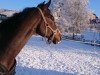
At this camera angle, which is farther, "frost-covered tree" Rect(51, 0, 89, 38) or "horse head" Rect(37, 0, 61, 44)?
"frost-covered tree" Rect(51, 0, 89, 38)

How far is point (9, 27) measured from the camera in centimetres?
627

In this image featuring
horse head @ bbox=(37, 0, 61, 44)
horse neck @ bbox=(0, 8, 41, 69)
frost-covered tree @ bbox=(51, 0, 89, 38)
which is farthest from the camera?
frost-covered tree @ bbox=(51, 0, 89, 38)

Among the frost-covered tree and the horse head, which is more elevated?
the horse head

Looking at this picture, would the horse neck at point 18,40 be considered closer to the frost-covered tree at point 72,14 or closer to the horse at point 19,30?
the horse at point 19,30

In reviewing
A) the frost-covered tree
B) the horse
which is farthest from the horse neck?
the frost-covered tree

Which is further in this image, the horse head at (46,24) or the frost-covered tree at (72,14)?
the frost-covered tree at (72,14)

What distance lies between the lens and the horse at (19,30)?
20.3 feet

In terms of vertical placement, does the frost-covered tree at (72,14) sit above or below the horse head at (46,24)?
below

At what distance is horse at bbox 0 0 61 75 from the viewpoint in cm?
619

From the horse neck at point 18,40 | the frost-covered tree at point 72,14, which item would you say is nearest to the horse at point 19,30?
the horse neck at point 18,40

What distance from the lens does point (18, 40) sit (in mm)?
6336

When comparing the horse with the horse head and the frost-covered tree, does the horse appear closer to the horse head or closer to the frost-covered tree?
the horse head

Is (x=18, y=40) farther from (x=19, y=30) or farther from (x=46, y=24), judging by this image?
(x=46, y=24)

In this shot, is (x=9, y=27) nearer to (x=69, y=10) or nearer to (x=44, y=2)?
(x=44, y=2)
